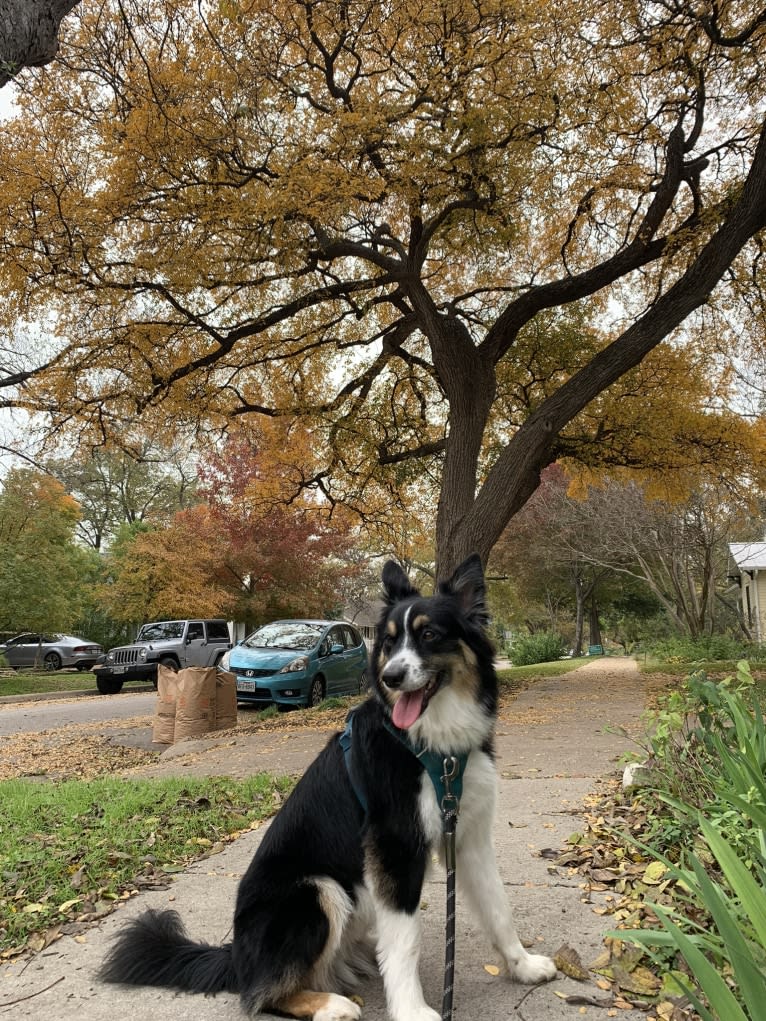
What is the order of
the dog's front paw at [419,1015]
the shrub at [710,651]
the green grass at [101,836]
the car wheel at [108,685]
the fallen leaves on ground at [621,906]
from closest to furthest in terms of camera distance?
the dog's front paw at [419,1015], the fallen leaves on ground at [621,906], the green grass at [101,836], the shrub at [710,651], the car wheel at [108,685]

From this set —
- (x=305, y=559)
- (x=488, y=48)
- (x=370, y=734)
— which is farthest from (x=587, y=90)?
(x=305, y=559)

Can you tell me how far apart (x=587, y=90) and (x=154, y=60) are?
5.99m

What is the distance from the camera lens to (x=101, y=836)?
15.6 ft

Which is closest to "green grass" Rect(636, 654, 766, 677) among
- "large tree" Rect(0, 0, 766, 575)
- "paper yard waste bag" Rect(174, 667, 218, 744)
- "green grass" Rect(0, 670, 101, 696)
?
"large tree" Rect(0, 0, 766, 575)

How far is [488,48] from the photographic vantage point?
8.79m

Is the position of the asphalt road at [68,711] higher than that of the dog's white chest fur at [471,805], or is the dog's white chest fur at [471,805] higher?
the dog's white chest fur at [471,805]

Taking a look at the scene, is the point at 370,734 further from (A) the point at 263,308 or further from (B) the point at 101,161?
(A) the point at 263,308

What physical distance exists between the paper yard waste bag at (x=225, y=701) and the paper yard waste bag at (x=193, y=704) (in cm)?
31

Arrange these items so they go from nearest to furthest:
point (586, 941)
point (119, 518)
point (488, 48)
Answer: point (586, 941) < point (488, 48) < point (119, 518)

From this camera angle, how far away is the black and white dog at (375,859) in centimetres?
239

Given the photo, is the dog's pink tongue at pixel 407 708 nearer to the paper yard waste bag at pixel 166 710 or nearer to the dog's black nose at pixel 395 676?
the dog's black nose at pixel 395 676

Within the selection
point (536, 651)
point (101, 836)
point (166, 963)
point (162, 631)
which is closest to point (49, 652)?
point (162, 631)

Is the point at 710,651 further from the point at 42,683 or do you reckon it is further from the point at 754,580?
the point at 42,683

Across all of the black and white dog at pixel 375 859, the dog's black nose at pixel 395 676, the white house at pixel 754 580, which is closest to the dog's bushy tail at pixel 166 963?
the black and white dog at pixel 375 859
